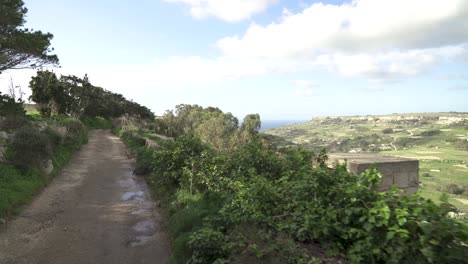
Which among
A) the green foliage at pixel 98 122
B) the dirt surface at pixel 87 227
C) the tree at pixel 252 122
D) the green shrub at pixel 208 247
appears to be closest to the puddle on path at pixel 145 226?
the dirt surface at pixel 87 227

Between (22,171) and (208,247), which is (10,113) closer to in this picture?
(22,171)

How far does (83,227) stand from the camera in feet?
24.9

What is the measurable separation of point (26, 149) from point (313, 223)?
10476 mm

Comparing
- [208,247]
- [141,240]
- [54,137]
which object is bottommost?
[141,240]

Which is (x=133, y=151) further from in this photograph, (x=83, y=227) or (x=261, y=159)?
(x=261, y=159)

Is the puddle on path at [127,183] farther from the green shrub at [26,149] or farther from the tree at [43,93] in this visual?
the tree at [43,93]

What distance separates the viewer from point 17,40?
14453mm

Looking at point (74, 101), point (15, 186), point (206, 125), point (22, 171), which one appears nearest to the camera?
point (15, 186)

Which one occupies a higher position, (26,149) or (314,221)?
(26,149)

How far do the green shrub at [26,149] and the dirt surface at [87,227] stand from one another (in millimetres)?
1034

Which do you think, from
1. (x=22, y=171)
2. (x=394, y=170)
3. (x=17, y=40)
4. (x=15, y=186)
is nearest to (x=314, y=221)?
(x=394, y=170)

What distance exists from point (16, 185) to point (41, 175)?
202 cm

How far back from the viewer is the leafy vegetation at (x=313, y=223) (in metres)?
3.37

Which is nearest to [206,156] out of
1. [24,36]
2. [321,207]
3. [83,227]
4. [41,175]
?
[83,227]
